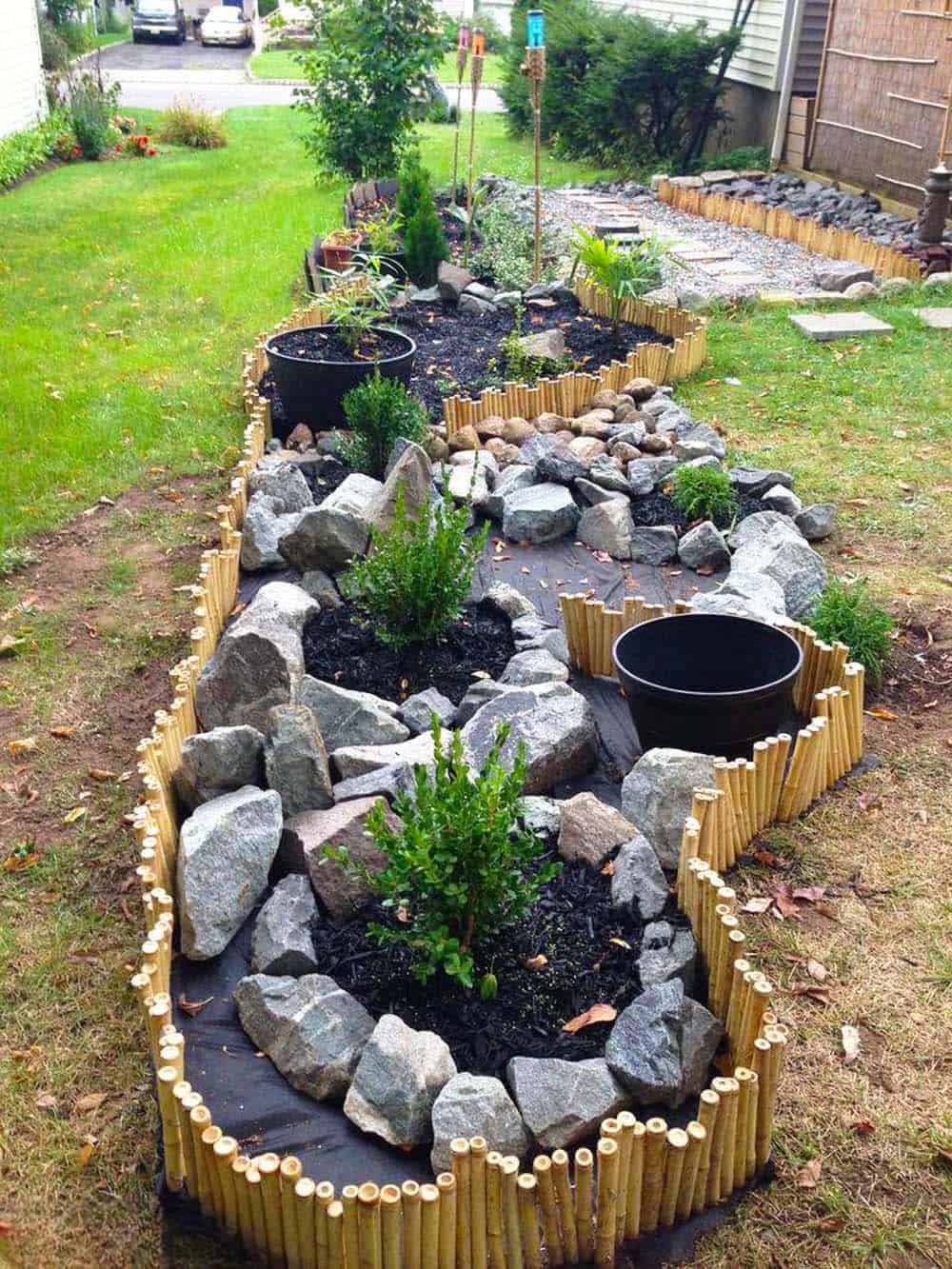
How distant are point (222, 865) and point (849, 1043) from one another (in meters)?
1.59

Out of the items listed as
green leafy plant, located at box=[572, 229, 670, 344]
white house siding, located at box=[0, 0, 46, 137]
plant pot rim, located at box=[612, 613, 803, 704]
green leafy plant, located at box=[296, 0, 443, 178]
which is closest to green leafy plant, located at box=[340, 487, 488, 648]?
plant pot rim, located at box=[612, 613, 803, 704]

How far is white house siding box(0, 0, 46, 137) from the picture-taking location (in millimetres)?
16109

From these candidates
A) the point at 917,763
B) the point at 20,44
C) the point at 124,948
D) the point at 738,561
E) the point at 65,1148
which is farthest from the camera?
the point at 20,44

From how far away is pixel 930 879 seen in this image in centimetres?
329

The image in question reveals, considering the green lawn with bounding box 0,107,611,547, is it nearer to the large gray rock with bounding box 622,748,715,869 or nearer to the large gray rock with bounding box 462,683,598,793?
the large gray rock with bounding box 462,683,598,793

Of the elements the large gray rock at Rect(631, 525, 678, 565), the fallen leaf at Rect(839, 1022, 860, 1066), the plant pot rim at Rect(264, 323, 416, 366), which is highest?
the plant pot rim at Rect(264, 323, 416, 366)

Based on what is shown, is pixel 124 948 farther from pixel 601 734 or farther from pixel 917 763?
pixel 917 763

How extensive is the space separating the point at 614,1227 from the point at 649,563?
3214mm

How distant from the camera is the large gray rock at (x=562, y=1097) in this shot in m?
2.44

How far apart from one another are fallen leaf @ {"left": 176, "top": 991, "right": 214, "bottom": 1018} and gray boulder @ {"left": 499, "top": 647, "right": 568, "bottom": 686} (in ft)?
4.90

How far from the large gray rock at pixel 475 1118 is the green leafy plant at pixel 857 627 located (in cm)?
227

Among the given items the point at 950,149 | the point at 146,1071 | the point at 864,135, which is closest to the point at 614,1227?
the point at 146,1071

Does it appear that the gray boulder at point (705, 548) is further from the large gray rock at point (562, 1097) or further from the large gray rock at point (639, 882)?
the large gray rock at point (562, 1097)

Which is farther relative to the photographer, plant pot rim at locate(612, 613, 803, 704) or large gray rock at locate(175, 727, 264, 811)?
plant pot rim at locate(612, 613, 803, 704)
